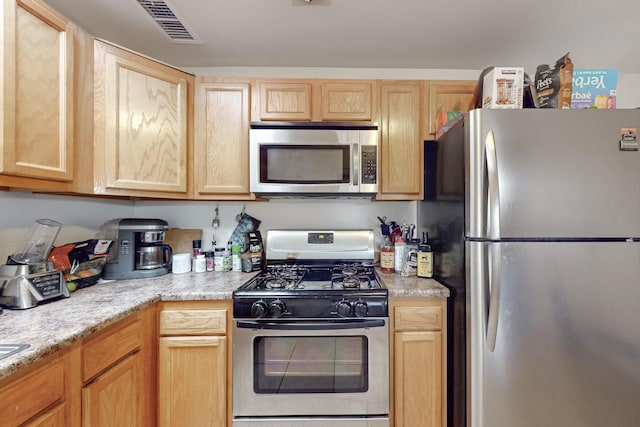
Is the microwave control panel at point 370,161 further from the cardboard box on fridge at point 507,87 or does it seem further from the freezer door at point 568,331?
the freezer door at point 568,331

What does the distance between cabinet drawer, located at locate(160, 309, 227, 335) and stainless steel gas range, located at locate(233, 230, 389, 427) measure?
3.4 inches

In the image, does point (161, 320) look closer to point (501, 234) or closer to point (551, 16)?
point (501, 234)

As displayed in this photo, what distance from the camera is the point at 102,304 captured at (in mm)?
1189

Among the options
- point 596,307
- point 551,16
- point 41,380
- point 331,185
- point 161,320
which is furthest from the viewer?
point 331,185

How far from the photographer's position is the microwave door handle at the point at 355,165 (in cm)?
167

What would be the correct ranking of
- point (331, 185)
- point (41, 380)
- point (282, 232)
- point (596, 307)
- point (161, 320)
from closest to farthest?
1. point (41, 380)
2. point (596, 307)
3. point (161, 320)
4. point (331, 185)
5. point (282, 232)

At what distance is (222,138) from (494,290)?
5.52ft

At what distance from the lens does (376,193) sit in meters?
1.70

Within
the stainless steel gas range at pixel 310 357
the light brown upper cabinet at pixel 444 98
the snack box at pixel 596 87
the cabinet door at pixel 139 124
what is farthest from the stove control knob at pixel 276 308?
the snack box at pixel 596 87

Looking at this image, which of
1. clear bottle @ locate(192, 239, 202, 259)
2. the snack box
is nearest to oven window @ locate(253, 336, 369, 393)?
clear bottle @ locate(192, 239, 202, 259)

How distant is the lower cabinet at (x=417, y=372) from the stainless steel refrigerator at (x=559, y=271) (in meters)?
0.21

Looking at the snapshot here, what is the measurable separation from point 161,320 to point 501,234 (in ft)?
5.45

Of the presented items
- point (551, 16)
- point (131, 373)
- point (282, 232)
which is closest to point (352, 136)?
point (282, 232)

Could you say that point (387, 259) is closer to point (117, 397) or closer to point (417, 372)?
point (417, 372)
